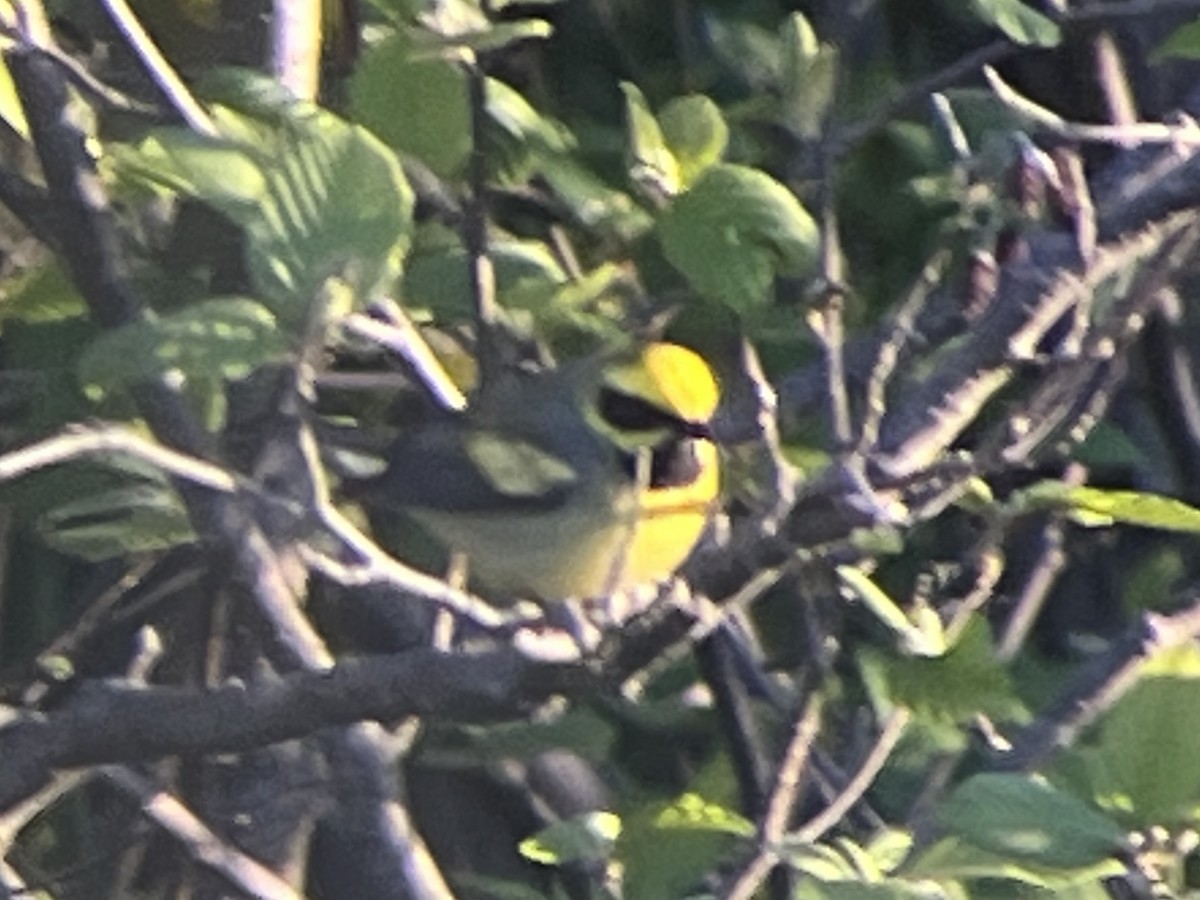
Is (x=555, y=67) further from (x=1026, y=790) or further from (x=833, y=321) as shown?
(x=1026, y=790)

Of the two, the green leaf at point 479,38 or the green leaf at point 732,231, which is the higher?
the green leaf at point 479,38

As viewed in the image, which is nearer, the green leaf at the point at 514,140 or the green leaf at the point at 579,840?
the green leaf at the point at 579,840

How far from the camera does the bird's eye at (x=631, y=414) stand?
1.68 meters

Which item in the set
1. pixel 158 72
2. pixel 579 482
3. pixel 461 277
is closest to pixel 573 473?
pixel 579 482

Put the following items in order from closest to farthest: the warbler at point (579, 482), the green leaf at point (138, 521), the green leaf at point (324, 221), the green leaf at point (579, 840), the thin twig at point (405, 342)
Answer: the green leaf at point (324, 221) → the thin twig at point (405, 342) → the green leaf at point (579, 840) → the green leaf at point (138, 521) → the warbler at point (579, 482)

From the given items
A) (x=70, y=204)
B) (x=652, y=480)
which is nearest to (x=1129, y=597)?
(x=652, y=480)

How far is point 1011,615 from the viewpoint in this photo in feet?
5.26

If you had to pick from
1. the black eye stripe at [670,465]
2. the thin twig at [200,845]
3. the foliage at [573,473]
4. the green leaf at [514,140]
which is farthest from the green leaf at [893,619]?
the black eye stripe at [670,465]

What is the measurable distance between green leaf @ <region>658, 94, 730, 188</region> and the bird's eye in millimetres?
388

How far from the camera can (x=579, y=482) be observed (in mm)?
1733

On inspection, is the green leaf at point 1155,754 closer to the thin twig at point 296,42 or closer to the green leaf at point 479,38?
the green leaf at point 479,38

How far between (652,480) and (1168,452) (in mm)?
510

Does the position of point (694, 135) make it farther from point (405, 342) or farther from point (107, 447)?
point (107, 447)

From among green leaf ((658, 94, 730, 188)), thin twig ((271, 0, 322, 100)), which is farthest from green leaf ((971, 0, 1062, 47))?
thin twig ((271, 0, 322, 100))
